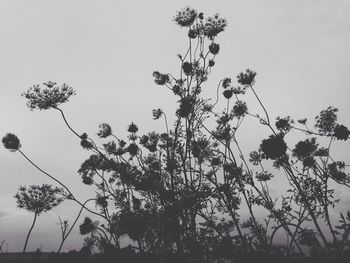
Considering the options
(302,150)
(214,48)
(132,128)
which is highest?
(214,48)

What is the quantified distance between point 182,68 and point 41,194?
9053 millimetres

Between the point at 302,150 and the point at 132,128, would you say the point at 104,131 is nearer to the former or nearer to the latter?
the point at 132,128

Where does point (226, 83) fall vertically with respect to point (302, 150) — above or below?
above

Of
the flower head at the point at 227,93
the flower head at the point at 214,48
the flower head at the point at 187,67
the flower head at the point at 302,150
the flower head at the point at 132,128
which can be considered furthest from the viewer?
the flower head at the point at 132,128

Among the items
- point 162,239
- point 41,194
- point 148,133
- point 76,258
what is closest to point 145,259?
point 76,258

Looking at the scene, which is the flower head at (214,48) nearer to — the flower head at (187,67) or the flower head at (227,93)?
the flower head at (187,67)

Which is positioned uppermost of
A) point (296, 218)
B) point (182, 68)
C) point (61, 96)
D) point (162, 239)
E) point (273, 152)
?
point (182, 68)

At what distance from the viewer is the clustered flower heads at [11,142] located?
9.75m

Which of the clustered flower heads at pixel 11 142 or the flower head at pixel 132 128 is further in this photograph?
the flower head at pixel 132 128

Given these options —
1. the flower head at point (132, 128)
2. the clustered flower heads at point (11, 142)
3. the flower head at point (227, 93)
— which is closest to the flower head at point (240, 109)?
the flower head at point (227, 93)

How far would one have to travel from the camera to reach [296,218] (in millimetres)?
8641

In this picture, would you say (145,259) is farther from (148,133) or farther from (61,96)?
(148,133)

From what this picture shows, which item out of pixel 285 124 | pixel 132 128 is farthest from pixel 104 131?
pixel 285 124

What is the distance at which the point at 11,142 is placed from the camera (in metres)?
9.76
